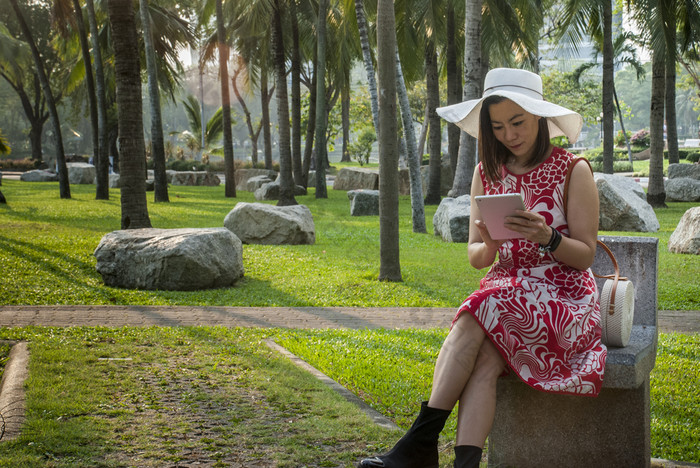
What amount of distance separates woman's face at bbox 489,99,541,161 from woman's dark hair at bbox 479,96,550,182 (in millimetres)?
25

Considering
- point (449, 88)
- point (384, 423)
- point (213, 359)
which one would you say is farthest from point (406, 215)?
point (384, 423)

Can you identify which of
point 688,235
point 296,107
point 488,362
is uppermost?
point 296,107

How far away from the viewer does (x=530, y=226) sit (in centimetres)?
303

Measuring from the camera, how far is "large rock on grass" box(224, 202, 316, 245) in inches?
486

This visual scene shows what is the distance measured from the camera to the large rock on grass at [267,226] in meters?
12.3

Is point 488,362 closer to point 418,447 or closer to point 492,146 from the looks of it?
point 418,447

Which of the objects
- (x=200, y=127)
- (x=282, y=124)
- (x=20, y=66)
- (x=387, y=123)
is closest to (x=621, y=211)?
(x=387, y=123)

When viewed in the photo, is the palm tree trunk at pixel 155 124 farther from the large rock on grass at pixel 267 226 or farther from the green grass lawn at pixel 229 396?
the green grass lawn at pixel 229 396

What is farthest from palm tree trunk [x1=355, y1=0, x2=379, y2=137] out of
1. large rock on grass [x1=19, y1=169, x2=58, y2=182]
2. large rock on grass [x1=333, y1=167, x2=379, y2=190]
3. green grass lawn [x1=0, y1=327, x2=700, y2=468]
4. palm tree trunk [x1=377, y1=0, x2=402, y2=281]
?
large rock on grass [x1=19, y1=169, x2=58, y2=182]

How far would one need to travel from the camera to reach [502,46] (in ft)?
65.6

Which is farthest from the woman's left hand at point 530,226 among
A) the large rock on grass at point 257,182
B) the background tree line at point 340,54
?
the large rock on grass at point 257,182

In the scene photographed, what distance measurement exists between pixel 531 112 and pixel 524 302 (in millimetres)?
881

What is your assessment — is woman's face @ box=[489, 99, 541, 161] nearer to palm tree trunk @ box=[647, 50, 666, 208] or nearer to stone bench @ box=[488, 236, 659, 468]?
stone bench @ box=[488, 236, 659, 468]

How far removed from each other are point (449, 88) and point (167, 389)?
18.0 meters
